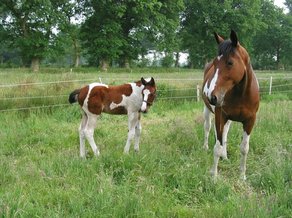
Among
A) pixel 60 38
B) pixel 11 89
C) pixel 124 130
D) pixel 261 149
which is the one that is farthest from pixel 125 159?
pixel 60 38

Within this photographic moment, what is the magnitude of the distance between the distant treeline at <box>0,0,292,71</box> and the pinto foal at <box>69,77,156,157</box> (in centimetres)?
2434

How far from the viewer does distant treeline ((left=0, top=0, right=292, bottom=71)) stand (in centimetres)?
3033

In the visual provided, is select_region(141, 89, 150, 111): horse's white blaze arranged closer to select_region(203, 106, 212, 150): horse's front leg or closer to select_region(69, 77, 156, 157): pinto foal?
select_region(69, 77, 156, 157): pinto foal

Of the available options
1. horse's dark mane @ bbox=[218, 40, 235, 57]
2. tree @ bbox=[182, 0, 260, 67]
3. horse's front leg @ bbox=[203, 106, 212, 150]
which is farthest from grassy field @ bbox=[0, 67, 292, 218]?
tree @ bbox=[182, 0, 260, 67]

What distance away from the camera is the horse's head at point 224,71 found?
3934mm

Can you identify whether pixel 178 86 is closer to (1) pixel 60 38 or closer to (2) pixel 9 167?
(2) pixel 9 167

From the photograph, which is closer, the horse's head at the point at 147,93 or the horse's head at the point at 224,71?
the horse's head at the point at 224,71

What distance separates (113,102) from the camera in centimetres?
636

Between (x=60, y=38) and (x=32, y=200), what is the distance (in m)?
30.2

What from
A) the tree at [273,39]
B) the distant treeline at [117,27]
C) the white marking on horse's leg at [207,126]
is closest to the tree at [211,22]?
the distant treeline at [117,27]

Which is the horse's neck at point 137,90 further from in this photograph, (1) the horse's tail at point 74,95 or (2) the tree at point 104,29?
(2) the tree at point 104,29

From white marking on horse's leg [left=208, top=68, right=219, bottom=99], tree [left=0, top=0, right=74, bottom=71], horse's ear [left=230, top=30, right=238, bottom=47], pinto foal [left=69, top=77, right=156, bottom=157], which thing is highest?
tree [left=0, top=0, right=74, bottom=71]

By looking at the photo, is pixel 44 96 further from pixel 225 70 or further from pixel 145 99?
pixel 225 70

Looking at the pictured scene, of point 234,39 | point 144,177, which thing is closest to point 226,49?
point 234,39
